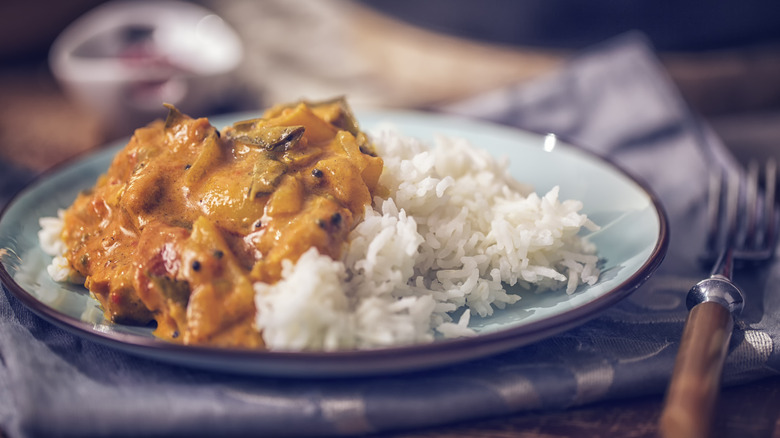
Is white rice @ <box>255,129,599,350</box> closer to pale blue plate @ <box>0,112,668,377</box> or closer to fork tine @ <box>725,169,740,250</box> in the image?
pale blue plate @ <box>0,112,668,377</box>

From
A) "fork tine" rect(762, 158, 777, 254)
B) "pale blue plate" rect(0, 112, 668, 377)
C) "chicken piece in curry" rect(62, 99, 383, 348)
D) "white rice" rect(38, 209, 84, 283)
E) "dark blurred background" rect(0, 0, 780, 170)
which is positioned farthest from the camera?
"dark blurred background" rect(0, 0, 780, 170)

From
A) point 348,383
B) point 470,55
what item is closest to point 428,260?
point 348,383

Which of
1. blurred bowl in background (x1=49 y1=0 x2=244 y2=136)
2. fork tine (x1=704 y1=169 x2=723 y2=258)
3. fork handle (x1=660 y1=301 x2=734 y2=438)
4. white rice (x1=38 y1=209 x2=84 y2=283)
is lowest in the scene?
white rice (x1=38 y1=209 x2=84 y2=283)

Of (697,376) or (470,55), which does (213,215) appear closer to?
(697,376)

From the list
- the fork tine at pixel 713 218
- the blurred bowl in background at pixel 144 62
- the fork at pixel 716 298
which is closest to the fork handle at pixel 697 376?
the fork at pixel 716 298

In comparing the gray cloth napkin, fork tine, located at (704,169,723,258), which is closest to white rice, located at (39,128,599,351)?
the gray cloth napkin

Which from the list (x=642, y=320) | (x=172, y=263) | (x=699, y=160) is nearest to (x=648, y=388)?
(x=642, y=320)
